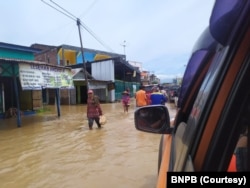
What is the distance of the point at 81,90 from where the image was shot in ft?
111

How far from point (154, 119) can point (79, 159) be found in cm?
584

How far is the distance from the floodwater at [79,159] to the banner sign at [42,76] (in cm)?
211

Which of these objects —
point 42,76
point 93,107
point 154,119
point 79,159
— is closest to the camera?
point 154,119

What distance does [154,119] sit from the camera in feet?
7.50

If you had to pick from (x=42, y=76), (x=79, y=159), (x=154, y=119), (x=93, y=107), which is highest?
(x=42, y=76)

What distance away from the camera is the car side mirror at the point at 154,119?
2.22 meters

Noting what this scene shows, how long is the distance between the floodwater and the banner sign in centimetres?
211

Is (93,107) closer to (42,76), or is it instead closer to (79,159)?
(42,76)

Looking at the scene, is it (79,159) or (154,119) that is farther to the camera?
(79,159)

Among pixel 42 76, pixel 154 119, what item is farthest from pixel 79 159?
pixel 42 76

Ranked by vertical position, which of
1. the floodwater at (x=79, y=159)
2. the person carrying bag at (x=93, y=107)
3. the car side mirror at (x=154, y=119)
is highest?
the car side mirror at (x=154, y=119)

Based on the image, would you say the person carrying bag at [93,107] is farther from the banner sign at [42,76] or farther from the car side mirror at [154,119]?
the car side mirror at [154,119]

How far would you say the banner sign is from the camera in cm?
1324

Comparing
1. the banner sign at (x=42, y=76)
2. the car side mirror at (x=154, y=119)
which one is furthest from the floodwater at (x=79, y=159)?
the car side mirror at (x=154, y=119)
